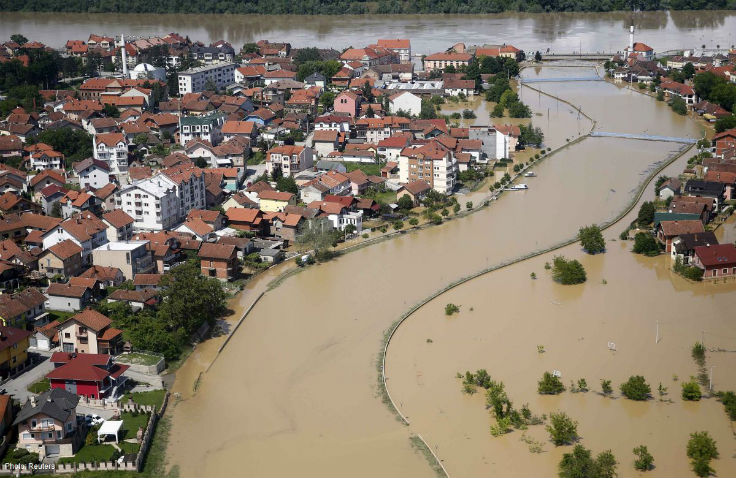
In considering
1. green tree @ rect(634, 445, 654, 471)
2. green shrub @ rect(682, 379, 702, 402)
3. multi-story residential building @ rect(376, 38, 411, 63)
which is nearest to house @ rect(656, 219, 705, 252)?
green shrub @ rect(682, 379, 702, 402)

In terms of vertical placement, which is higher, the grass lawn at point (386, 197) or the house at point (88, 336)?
the grass lawn at point (386, 197)

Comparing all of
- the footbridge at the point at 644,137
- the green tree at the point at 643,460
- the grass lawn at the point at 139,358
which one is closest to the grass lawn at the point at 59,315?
the grass lawn at the point at 139,358

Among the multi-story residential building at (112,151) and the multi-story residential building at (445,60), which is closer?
the multi-story residential building at (112,151)

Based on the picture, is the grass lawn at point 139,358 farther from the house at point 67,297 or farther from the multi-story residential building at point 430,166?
the multi-story residential building at point 430,166

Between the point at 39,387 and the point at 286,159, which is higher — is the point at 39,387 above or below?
below

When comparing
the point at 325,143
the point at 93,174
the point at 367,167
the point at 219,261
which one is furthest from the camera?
the point at 325,143

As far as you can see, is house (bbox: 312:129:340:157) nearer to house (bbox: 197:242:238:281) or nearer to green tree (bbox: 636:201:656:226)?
house (bbox: 197:242:238:281)

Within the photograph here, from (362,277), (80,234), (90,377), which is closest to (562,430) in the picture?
(90,377)

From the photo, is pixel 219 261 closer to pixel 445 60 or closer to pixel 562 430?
pixel 562 430
